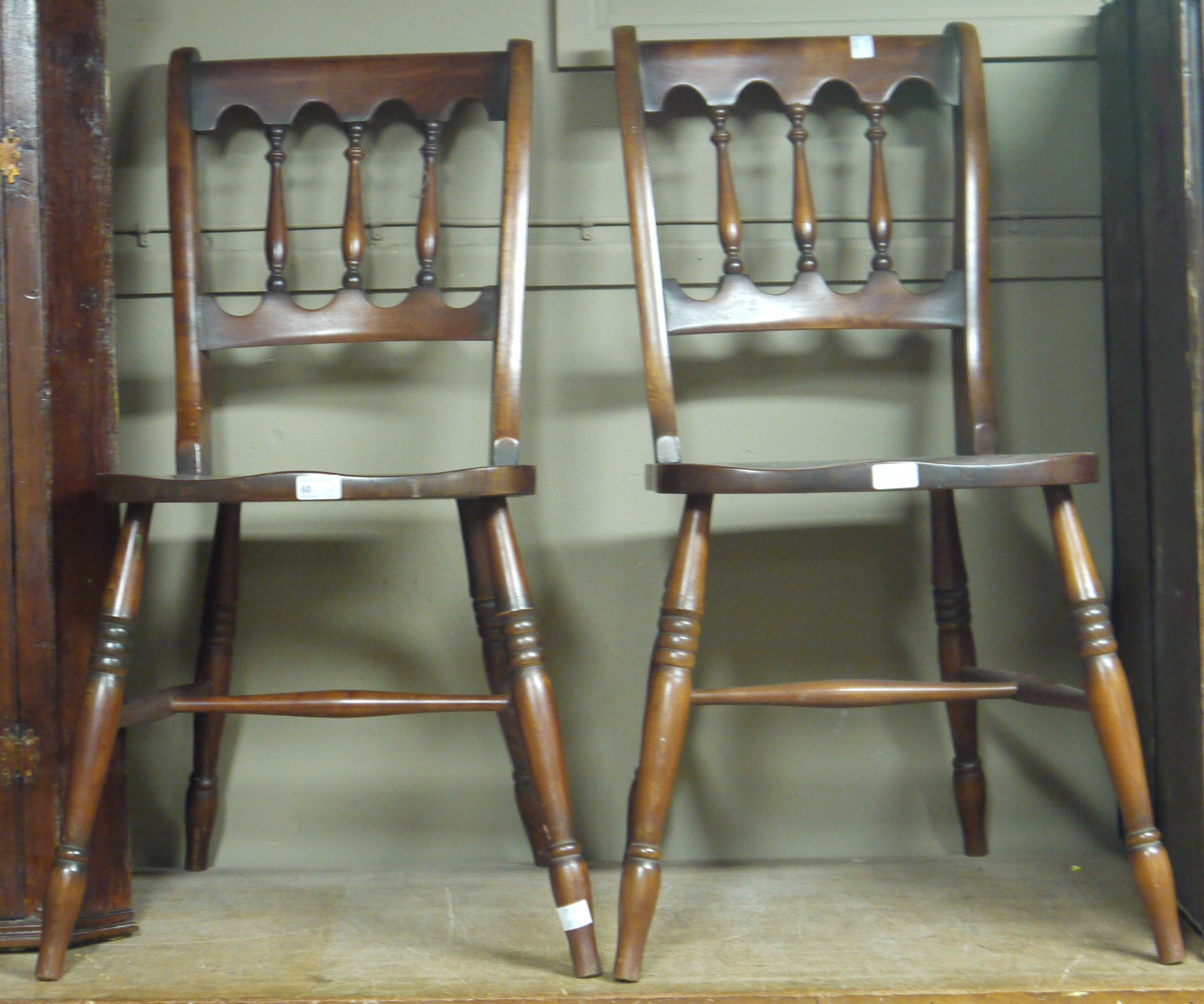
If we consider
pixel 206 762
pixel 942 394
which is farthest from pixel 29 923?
pixel 942 394

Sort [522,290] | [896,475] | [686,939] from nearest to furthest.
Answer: [896,475]
[686,939]
[522,290]

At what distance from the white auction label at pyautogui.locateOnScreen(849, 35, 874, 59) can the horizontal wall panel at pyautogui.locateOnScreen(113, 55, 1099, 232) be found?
9 cm

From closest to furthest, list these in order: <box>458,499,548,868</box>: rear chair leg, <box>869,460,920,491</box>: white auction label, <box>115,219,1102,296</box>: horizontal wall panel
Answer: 1. <box>869,460,920,491</box>: white auction label
2. <box>458,499,548,868</box>: rear chair leg
3. <box>115,219,1102,296</box>: horizontal wall panel

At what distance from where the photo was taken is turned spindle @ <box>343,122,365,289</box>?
1.19m

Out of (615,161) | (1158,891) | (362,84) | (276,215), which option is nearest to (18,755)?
(276,215)

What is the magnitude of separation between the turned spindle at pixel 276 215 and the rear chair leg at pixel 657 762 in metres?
0.58

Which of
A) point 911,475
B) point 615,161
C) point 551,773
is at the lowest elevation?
point 551,773

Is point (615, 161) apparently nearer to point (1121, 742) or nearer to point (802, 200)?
point (802, 200)

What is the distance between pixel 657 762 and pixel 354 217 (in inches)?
26.3

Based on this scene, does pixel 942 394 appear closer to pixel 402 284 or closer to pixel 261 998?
pixel 402 284

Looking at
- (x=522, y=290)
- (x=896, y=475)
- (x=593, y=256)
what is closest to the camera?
(x=896, y=475)

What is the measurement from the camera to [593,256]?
4.17 feet

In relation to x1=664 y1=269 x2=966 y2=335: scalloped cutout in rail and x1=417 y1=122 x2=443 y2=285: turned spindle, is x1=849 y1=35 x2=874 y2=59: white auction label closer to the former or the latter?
x1=664 y1=269 x2=966 y2=335: scalloped cutout in rail

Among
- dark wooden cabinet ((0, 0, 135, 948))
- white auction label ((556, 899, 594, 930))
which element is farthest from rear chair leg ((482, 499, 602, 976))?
dark wooden cabinet ((0, 0, 135, 948))
